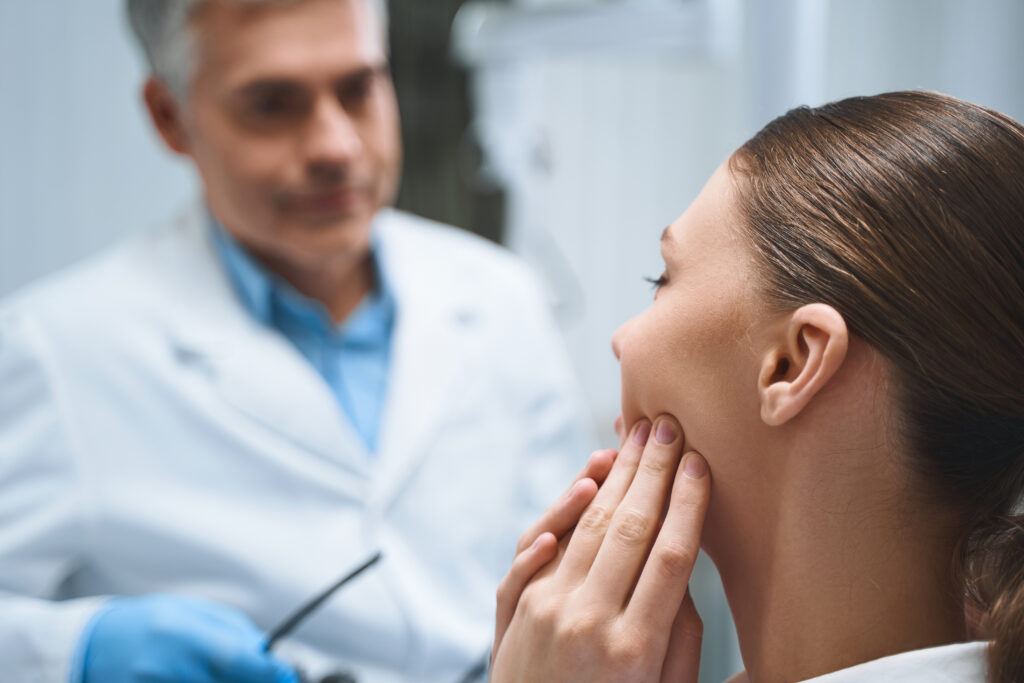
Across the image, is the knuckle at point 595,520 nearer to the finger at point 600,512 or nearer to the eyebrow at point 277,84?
the finger at point 600,512

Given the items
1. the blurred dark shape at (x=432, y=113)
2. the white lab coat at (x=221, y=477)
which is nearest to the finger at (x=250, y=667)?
the white lab coat at (x=221, y=477)

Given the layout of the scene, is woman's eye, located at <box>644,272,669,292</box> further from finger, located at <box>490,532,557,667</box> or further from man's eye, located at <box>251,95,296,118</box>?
man's eye, located at <box>251,95,296,118</box>

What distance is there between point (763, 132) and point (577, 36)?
1.07 meters

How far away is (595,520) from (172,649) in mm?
584

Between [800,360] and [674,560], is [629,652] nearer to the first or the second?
[674,560]

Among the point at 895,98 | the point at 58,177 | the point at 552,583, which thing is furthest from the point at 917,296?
the point at 58,177

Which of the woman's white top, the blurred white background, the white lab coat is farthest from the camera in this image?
the blurred white background

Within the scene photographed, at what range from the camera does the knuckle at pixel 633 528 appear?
690 mm

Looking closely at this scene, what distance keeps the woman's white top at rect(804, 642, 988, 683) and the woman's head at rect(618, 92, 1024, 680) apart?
22 millimetres

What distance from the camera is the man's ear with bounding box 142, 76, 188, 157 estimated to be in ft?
4.12

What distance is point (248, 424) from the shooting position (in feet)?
3.92

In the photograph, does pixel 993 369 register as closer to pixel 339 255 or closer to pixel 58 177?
pixel 339 255

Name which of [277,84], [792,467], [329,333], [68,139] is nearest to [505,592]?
[792,467]

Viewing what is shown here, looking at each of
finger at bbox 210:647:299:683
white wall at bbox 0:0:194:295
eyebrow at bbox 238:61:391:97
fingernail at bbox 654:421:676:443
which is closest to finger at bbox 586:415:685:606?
fingernail at bbox 654:421:676:443
